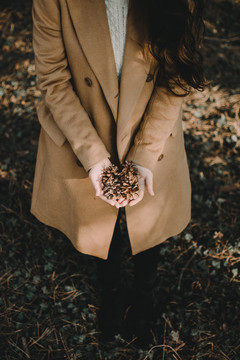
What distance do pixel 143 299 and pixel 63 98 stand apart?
64.2 inches

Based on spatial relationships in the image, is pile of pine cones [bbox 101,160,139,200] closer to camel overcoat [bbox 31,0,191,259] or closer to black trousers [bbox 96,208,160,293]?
camel overcoat [bbox 31,0,191,259]

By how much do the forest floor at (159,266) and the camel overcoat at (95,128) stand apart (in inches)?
35.1

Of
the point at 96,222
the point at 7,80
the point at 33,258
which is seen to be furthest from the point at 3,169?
the point at 96,222

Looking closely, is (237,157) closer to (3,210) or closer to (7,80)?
(3,210)

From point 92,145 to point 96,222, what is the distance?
529 mm

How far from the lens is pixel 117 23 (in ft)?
4.60

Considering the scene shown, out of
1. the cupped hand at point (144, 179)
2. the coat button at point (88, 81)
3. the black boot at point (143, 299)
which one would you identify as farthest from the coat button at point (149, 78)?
the black boot at point (143, 299)

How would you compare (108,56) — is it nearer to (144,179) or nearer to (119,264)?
(144,179)

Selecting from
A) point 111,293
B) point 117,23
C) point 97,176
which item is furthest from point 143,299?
point 117,23

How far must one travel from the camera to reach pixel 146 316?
2363 mm

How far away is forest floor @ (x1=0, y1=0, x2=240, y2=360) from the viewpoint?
7.77 feet

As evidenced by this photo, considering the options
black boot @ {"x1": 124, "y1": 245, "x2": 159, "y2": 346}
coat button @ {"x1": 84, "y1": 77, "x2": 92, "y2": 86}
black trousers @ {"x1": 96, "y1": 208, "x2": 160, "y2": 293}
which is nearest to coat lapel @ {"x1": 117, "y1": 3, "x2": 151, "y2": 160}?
coat button @ {"x1": 84, "y1": 77, "x2": 92, "y2": 86}

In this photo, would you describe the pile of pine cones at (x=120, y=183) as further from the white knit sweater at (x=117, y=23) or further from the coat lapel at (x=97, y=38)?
the white knit sweater at (x=117, y=23)

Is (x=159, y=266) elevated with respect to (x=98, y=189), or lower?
lower
